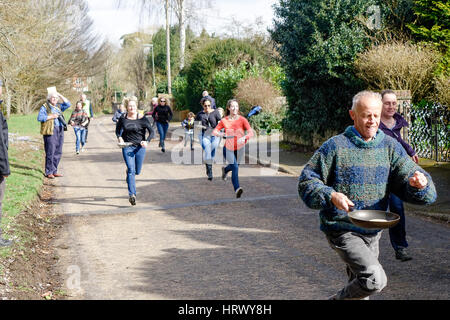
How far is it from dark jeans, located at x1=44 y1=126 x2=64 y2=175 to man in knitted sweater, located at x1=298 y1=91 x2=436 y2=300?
10.3 m

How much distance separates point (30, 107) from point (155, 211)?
141 ft

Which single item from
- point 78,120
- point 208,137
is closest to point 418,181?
point 208,137

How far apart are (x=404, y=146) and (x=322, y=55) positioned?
8806mm

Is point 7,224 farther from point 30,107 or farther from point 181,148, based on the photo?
point 30,107

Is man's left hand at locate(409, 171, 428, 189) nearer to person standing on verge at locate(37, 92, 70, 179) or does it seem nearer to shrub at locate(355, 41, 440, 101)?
shrub at locate(355, 41, 440, 101)

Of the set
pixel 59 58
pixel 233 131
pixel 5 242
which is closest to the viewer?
pixel 5 242

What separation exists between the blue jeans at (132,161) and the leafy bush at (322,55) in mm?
6590

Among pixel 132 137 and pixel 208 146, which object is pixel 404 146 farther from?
pixel 208 146

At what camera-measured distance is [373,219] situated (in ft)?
11.5

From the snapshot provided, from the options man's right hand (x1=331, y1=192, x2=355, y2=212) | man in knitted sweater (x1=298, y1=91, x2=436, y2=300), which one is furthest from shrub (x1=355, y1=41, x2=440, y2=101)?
man's right hand (x1=331, y1=192, x2=355, y2=212)

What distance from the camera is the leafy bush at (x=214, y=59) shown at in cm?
2895

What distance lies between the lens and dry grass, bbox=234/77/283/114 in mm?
21922

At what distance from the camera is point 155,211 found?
909 centimetres
